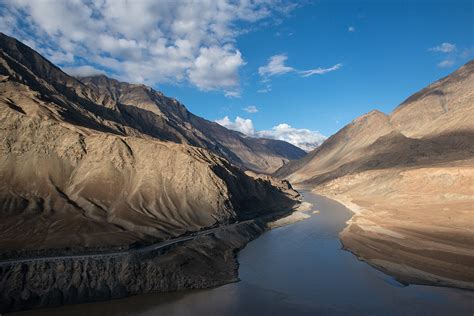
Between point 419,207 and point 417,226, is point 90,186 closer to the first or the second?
point 417,226

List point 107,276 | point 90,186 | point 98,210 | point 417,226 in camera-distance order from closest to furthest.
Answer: point 107,276, point 98,210, point 90,186, point 417,226

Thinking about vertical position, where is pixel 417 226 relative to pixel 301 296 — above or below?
above

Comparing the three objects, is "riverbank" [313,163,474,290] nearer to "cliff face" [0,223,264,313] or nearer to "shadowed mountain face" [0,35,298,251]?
"cliff face" [0,223,264,313]

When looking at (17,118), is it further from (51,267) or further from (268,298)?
(268,298)

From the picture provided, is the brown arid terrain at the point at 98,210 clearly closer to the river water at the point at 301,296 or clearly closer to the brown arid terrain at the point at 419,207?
the river water at the point at 301,296

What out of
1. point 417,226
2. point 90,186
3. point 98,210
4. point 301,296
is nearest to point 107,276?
point 301,296
